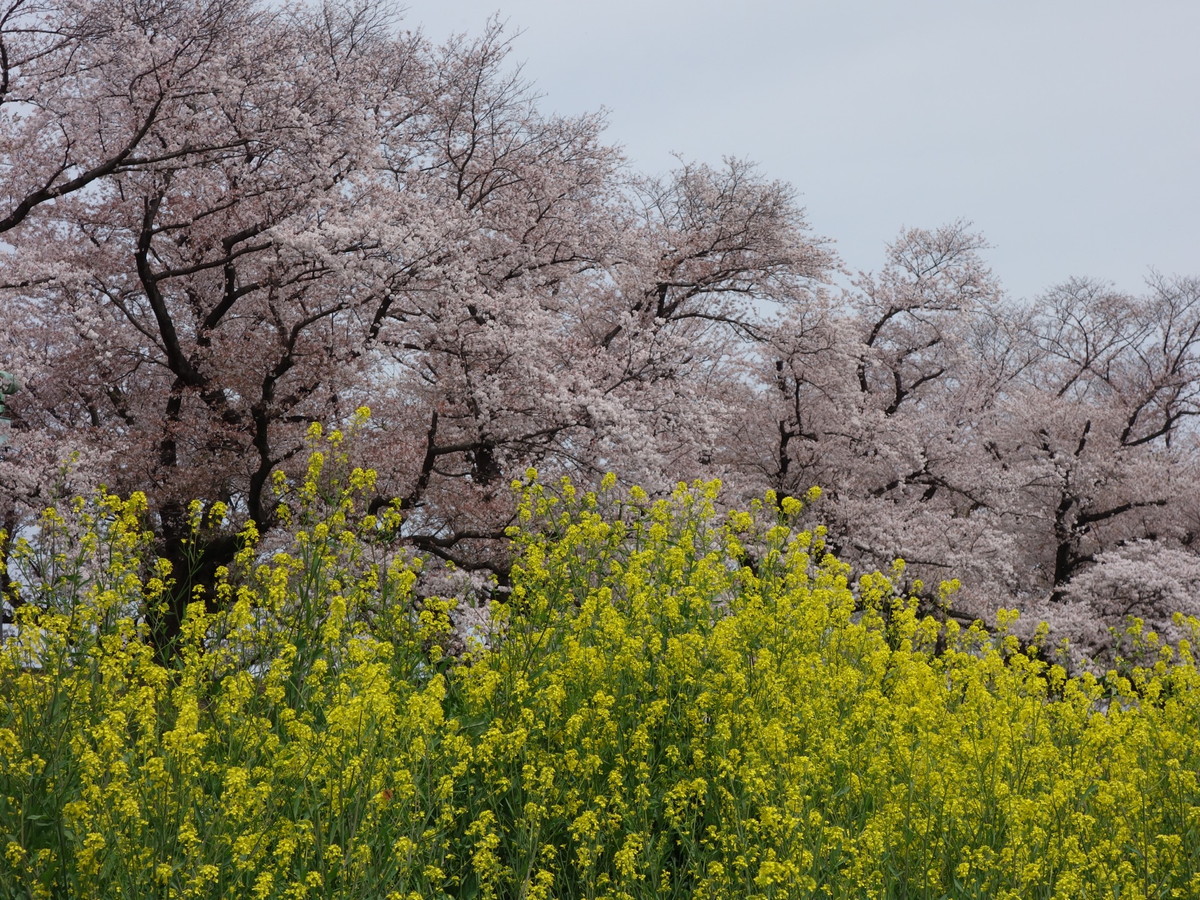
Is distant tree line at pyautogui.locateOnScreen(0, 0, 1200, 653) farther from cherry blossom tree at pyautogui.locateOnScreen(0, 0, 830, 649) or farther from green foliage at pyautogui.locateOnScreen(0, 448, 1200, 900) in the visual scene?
green foliage at pyautogui.locateOnScreen(0, 448, 1200, 900)

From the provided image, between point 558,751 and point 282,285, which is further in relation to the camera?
point 282,285

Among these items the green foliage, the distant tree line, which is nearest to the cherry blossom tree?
the distant tree line

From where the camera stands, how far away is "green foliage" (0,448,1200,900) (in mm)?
4859

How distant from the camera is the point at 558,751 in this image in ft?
21.1

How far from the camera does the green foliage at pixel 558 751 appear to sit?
486cm

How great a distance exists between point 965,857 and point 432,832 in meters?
2.99

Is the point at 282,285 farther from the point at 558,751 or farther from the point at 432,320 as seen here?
the point at 558,751

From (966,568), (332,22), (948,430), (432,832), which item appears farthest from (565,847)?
(948,430)

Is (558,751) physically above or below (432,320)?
below

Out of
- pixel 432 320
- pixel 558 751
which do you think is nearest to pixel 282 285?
pixel 432 320

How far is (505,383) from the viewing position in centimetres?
1672

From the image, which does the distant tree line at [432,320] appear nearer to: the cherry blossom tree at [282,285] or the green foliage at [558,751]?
the cherry blossom tree at [282,285]

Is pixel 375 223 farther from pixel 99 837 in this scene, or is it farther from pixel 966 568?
pixel 966 568

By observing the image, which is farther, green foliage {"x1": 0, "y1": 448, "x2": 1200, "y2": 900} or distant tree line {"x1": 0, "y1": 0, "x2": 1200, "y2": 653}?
distant tree line {"x1": 0, "y1": 0, "x2": 1200, "y2": 653}
